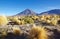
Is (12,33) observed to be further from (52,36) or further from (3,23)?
(3,23)

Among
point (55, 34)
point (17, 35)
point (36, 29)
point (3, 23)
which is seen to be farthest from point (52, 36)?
point (3, 23)

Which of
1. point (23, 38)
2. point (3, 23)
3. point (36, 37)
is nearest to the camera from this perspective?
point (36, 37)

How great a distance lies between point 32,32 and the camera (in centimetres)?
1088

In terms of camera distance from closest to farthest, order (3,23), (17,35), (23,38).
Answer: (23,38) → (17,35) → (3,23)

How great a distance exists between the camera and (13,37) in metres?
11.6

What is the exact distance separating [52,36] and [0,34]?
3.90 m

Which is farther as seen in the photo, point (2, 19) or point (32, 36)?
point (2, 19)

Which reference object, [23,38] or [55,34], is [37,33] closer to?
[23,38]

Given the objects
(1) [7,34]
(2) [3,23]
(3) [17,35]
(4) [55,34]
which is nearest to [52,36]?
(4) [55,34]

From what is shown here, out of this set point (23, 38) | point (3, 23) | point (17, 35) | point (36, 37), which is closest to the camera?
point (36, 37)

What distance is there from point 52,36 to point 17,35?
258cm

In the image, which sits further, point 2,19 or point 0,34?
point 2,19

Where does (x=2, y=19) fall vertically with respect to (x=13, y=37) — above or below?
above

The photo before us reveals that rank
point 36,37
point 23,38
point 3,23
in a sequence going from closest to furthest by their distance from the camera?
point 36,37 → point 23,38 → point 3,23
